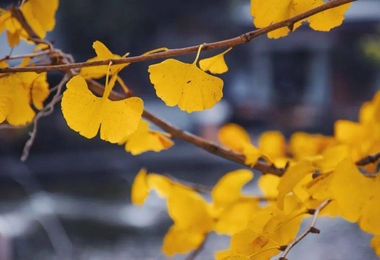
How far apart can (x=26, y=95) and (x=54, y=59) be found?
0.05ft

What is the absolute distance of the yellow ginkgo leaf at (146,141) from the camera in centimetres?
20

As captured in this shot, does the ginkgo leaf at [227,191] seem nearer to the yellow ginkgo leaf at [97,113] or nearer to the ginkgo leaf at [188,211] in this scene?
the ginkgo leaf at [188,211]

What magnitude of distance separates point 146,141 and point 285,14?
72 millimetres

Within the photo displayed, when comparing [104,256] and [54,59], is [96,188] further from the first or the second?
[54,59]

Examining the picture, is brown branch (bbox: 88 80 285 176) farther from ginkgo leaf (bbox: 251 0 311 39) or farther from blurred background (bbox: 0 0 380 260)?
blurred background (bbox: 0 0 380 260)

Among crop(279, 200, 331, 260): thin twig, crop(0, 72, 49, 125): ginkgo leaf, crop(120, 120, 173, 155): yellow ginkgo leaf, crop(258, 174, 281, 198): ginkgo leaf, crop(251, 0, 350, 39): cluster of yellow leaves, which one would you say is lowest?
crop(279, 200, 331, 260): thin twig

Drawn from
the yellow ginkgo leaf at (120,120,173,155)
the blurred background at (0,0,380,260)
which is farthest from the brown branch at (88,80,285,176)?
the blurred background at (0,0,380,260)

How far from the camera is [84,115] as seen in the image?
0.44ft

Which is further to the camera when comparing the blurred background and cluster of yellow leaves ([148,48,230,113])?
the blurred background

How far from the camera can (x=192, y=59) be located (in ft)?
8.32

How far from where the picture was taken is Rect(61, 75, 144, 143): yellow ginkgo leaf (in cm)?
13

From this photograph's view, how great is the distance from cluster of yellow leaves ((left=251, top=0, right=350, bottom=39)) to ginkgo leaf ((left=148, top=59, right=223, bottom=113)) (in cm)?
2

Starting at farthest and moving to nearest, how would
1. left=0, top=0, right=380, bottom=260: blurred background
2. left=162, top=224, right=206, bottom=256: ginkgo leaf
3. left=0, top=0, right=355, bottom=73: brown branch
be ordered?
left=0, top=0, right=380, bottom=260: blurred background
left=162, top=224, right=206, bottom=256: ginkgo leaf
left=0, top=0, right=355, bottom=73: brown branch

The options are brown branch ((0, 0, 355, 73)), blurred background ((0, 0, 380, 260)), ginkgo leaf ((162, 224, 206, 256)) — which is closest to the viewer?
brown branch ((0, 0, 355, 73))
